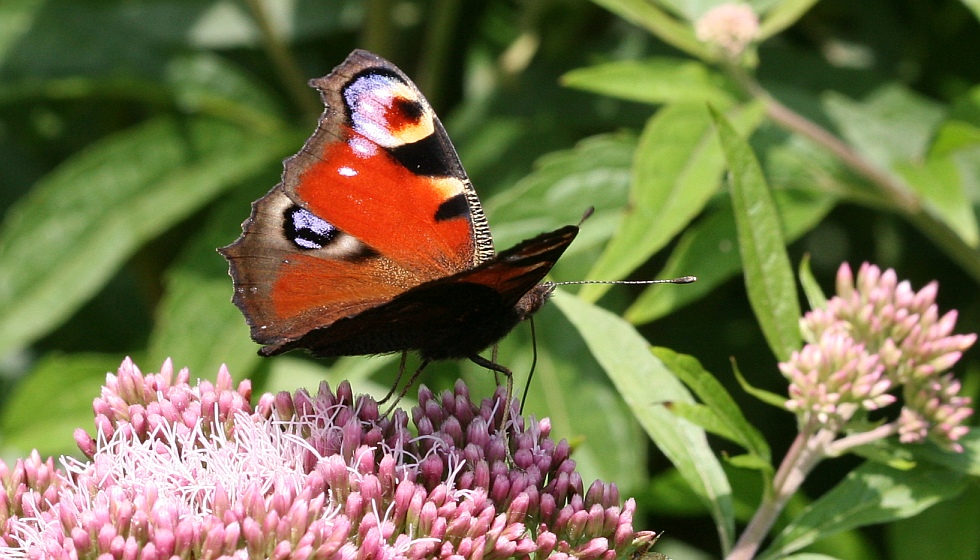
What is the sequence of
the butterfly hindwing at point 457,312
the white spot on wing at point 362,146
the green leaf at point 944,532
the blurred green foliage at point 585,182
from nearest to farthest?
the butterfly hindwing at point 457,312 < the white spot on wing at point 362,146 < the blurred green foliage at point 585,182 < the green leaf at point 944,532

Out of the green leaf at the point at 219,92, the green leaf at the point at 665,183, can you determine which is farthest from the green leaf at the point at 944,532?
Result: the green leaf at the point at 219,92

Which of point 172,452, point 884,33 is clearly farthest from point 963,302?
point 172,452

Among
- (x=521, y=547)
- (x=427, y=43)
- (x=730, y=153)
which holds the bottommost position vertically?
(x=521, y=547)

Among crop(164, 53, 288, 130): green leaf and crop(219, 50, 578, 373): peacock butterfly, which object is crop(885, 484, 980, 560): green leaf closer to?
crop(219, 50, 578, 373): peacock butterfly

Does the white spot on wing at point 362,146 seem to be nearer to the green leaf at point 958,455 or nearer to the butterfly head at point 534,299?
the butterfly head at point 534,299

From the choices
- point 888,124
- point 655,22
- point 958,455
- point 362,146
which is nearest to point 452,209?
point 362,146

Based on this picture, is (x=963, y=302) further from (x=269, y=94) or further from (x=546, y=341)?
(x=269, y=94)
